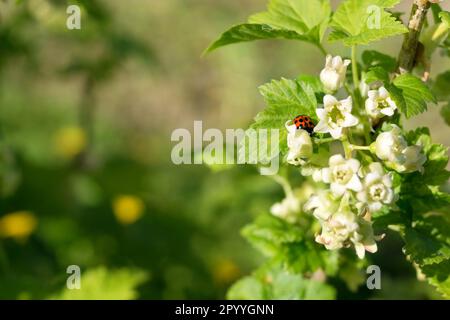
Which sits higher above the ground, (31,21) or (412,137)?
(31,21)

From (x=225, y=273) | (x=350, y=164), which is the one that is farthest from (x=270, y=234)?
(x=225, y=273)

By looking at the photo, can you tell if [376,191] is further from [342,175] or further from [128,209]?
[128,209]

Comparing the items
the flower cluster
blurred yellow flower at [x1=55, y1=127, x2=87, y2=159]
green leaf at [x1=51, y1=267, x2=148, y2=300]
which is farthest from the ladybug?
blurred yellow flower at [x1=55, y1=127, x2=87, y2=159]

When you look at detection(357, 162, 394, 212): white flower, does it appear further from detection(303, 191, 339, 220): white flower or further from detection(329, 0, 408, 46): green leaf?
detection(329, 0, 408, 46): green leaf

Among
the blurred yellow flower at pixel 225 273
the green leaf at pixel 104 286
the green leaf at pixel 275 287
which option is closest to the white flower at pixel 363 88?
the green leaf at pixel 275 287

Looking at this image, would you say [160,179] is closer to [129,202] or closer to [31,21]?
[129,202]

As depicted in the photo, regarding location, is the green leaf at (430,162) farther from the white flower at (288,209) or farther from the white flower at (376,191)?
the white flower at (288,209)
